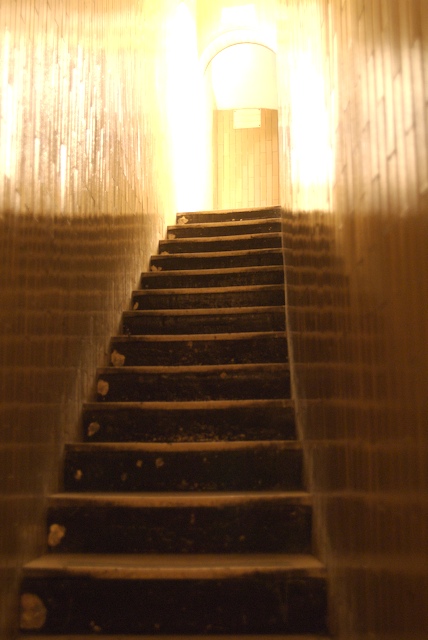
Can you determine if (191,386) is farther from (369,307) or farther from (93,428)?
(369,307)

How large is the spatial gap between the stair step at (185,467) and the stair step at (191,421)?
7.3 inches

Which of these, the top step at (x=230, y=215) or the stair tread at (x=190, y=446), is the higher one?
the top step at (x=230, y=215)

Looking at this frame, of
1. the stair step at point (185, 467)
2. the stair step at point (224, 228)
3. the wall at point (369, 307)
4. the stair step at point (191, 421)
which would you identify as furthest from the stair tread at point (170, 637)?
the stair step at point (224, 228)

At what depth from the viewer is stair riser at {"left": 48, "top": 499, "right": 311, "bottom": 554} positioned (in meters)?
1.85

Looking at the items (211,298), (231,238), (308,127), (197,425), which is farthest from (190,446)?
(231,238)

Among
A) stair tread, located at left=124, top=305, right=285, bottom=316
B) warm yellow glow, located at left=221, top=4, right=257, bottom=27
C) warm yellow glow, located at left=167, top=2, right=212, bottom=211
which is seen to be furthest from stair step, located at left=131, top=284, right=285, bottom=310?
warm yellow glow, located at left=221, top=4, right=257, bottom=27

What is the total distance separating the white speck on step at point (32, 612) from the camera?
165 cm

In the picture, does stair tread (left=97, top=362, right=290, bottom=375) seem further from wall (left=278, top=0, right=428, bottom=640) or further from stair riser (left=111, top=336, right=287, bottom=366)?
wall (left=278, top=0, right=428, bottom=640)

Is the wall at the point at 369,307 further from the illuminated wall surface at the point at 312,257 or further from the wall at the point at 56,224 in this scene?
the wall at the point at 56,224

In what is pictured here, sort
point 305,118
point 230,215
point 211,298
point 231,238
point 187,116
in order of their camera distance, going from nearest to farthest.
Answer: point 305,118, point 211,298, point 231,238, point 230,215, point 187,116

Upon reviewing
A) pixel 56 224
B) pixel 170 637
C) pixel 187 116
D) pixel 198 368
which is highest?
pixel 187 116

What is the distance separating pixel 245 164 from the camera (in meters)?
8.36

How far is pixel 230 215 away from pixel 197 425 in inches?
104

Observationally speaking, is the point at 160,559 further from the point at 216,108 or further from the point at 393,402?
the point at 216,108
